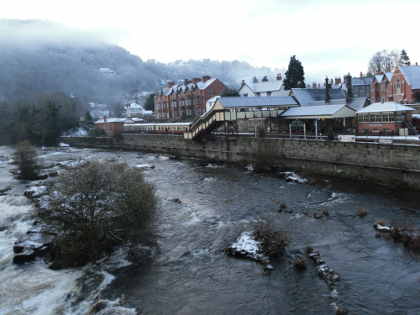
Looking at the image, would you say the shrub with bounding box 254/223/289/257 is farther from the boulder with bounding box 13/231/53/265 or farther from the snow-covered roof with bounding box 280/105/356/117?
the snow-covered roof with bounding box 280/105/356/117

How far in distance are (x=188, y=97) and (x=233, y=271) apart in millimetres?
73431

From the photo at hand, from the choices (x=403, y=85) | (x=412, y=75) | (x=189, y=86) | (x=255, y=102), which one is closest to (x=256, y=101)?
(x=255, y=102)

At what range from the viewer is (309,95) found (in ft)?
177

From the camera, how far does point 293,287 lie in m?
14.4

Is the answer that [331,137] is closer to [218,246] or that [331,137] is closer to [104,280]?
[218,246]

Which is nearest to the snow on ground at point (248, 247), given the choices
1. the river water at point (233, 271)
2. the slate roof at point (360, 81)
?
the river water at point (233, 271)

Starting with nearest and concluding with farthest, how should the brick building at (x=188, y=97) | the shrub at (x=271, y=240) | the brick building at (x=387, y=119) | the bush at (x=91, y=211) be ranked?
the shrub at (x=271, y=240), the bush at (x=91, y=211), the brick building at (x=387, y=119), the brick building at (x=188, y=97)

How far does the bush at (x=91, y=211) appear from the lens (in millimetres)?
17547

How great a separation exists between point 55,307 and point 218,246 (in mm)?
8207

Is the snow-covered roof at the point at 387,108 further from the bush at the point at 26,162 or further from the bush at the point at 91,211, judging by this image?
the bush at the point at 26,162

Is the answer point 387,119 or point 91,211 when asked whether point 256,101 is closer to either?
point 387,119

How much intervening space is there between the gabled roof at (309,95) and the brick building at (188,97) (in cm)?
3083

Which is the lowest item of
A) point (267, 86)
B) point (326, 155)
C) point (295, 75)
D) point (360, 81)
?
point (326, 155)

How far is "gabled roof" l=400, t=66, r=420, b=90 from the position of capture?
162 feet
